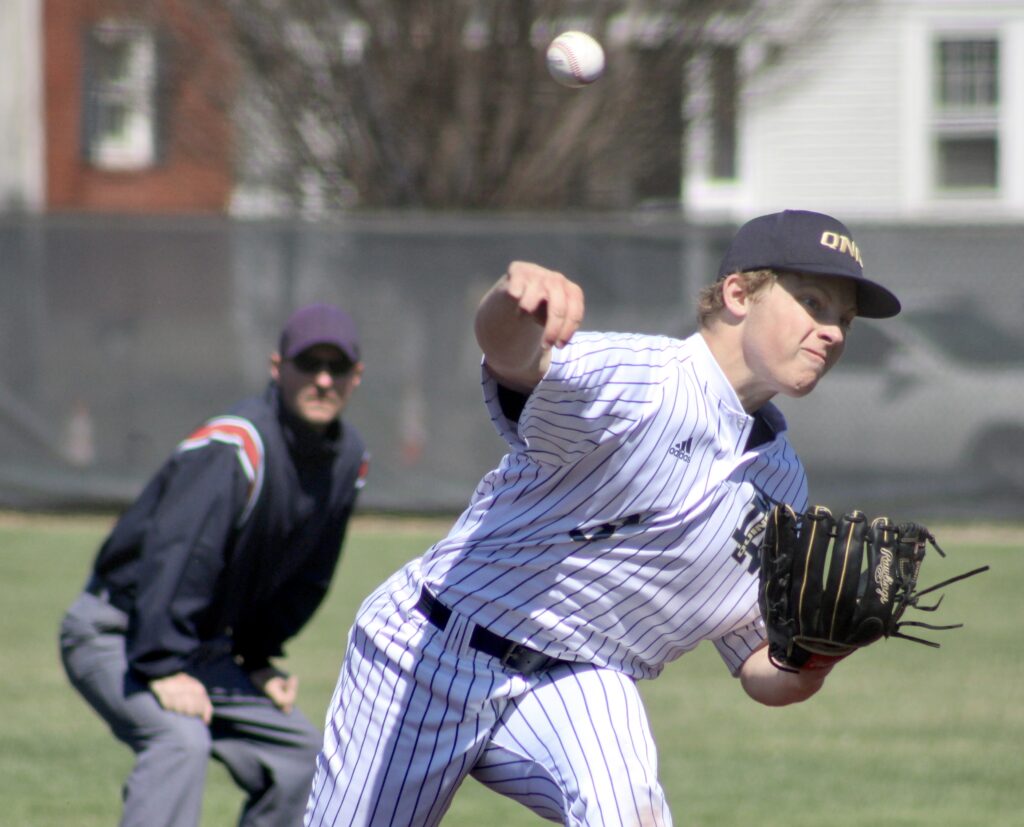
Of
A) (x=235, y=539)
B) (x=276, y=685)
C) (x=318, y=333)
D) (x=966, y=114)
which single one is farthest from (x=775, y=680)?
(x=966, y=114)

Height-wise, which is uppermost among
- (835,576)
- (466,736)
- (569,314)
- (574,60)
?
(574,60)

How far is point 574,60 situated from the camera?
4176 mm

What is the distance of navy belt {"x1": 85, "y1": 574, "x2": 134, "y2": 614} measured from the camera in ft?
14.6

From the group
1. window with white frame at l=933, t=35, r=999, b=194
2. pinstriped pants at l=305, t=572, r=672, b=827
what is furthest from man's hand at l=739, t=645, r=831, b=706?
window with white frame at l=933, t=35, r=999, b=194

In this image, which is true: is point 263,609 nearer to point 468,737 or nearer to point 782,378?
point 468,737

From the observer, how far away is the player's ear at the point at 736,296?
3.12 meters

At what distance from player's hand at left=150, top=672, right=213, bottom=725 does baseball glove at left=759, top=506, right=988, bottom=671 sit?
1710mm

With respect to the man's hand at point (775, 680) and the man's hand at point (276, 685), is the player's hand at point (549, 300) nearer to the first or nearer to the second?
the man's hand at point (775, 680)

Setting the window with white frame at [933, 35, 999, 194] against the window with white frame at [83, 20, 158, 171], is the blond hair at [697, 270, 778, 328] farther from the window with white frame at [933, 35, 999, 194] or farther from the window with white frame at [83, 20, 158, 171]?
the window with white frame at [933, 35, 999, 194]

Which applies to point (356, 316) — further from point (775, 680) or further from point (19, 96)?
point (19, 96)

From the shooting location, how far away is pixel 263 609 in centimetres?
465

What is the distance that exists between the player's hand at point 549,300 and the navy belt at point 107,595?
225cm

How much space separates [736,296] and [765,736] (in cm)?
381

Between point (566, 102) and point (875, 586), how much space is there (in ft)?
38.9
